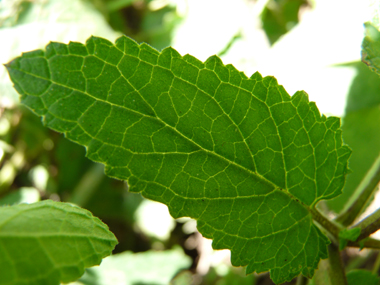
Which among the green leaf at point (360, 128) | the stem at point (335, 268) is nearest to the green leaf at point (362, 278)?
the stem at point (335, 268)

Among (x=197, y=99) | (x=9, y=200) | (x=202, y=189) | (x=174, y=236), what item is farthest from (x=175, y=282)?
(x=197, y=99)

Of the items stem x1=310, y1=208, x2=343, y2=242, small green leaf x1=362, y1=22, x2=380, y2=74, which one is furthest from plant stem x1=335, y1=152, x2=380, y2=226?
small green leaf x1=362, y1=22, x2=380, y2=74

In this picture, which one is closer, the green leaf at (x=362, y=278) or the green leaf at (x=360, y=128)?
the green leaf at (x=362, y=278)

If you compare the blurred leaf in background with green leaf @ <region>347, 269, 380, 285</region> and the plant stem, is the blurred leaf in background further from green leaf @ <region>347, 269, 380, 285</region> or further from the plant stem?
green leaf @ <region>347, 269, 380, 285</region>

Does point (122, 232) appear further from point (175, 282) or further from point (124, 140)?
point (124, 140)

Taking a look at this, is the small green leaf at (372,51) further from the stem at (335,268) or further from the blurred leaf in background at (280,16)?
the blurred leaf in background at (280,16)
